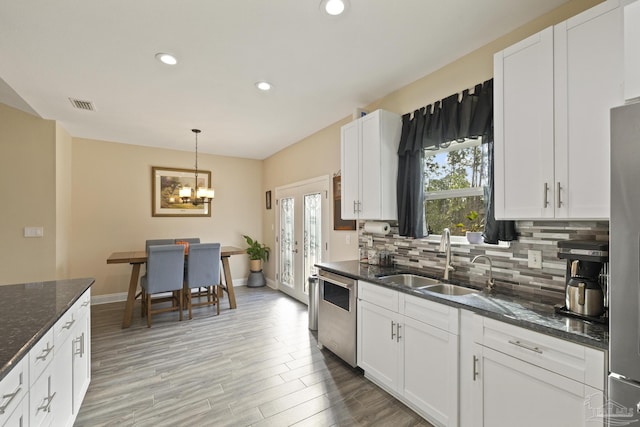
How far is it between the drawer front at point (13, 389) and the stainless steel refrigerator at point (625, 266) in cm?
216

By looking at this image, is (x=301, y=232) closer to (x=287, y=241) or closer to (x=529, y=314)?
(x=287, y=241)

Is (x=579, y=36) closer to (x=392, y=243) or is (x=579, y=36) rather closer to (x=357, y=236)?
(x=392, y=243)

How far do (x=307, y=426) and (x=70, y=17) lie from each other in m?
3.04

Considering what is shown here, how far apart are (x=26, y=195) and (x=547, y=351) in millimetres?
5140

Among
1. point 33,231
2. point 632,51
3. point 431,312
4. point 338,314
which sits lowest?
point 338,314

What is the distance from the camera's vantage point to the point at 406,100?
2.78m

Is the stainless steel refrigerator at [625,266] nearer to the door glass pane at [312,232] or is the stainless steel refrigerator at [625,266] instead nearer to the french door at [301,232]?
the french door at [301,232]

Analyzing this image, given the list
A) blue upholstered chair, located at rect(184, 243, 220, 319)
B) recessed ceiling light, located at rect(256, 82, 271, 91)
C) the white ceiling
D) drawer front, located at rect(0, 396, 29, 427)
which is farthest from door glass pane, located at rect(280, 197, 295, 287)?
drawer front, located at rect(0, 396, 29, 427)

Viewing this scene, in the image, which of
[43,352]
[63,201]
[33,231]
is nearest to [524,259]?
[43,352]

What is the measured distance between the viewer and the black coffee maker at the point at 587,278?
133cm

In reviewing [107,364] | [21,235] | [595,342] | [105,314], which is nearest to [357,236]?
[595,342]

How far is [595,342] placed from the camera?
3.76ft

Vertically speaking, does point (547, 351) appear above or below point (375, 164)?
below

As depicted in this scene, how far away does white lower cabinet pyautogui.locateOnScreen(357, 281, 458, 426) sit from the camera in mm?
1715
